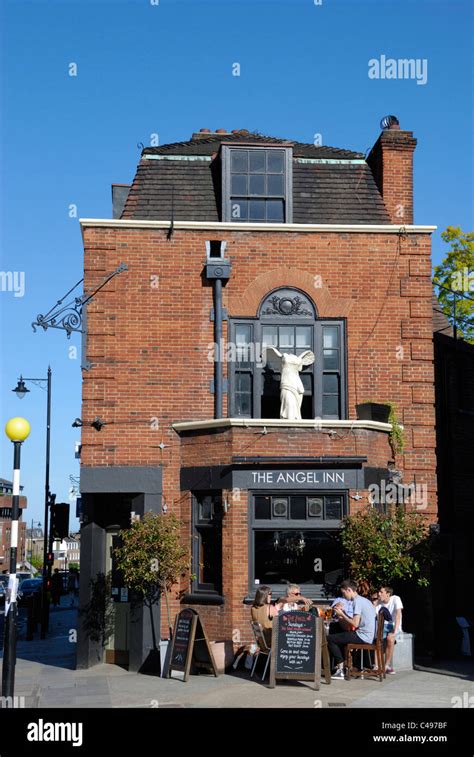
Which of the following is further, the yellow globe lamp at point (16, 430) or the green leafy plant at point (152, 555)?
the green leafy plant at point (152, 555)

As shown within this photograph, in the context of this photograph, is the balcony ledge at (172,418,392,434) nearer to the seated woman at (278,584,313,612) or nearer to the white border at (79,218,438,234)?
the seated woman at (278,584,313,612)

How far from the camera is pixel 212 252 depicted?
58.5 ft

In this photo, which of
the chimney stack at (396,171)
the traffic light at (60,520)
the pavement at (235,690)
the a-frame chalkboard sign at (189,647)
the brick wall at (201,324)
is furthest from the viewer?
the traffic light at (60,520)

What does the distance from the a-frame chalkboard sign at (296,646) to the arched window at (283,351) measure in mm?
4791

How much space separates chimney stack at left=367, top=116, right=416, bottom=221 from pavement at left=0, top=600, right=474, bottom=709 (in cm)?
852

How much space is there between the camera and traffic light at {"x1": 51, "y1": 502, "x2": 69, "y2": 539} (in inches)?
1160

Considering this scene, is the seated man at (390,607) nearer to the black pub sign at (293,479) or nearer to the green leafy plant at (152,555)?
the black pub sign at (293,479)

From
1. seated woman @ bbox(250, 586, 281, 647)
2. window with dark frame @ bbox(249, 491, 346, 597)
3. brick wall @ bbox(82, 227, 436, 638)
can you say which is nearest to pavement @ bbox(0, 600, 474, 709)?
seated woman @ bbox(250, 586, 281, 647)

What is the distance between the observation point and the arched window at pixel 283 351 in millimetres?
17547

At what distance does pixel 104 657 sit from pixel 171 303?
654 cm

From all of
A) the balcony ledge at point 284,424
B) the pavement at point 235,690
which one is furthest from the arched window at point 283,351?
the pavement at point 235,690

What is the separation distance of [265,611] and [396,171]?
29.9 ft
